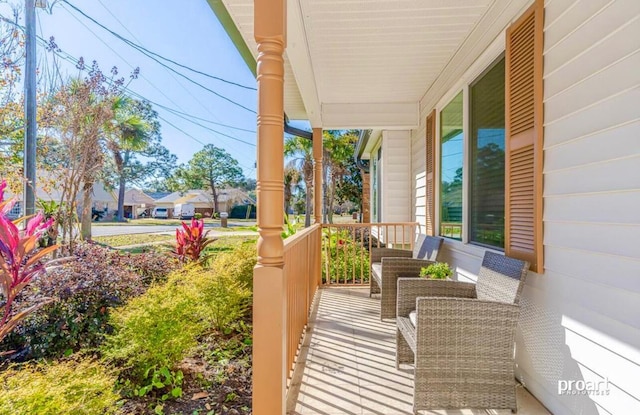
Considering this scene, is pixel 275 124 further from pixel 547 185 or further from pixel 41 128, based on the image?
pixel 41 128

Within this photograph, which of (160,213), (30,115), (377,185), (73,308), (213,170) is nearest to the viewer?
(73,308)

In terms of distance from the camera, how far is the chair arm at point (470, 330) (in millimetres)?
1887

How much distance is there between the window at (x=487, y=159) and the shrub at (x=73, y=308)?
123 inches

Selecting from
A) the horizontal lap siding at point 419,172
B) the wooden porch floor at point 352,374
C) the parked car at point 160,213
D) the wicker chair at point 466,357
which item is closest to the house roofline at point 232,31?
the horizontal lap siding at point 419,172

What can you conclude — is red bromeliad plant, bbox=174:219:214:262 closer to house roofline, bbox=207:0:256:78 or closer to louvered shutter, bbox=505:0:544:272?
house roofline, bbox=207:0:256:78

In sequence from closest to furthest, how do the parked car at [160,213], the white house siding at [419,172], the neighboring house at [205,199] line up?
the white house siding at [419,172] < the neighboring house at [205,199] < the parked car at [160,213]

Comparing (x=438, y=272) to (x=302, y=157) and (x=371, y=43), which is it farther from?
(x=302, y=157)

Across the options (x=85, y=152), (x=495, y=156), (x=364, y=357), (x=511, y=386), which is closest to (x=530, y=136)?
(x=495, y=156)

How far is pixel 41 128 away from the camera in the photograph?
5621 millimetres

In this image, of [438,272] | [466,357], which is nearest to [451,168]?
[438,272]

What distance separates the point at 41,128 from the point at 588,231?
7.29 metres

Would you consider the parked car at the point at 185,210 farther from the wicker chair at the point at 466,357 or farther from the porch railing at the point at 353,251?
the wicker chair at the point at 466,357

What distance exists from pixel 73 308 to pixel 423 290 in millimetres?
2708

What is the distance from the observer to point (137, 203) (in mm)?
29328
